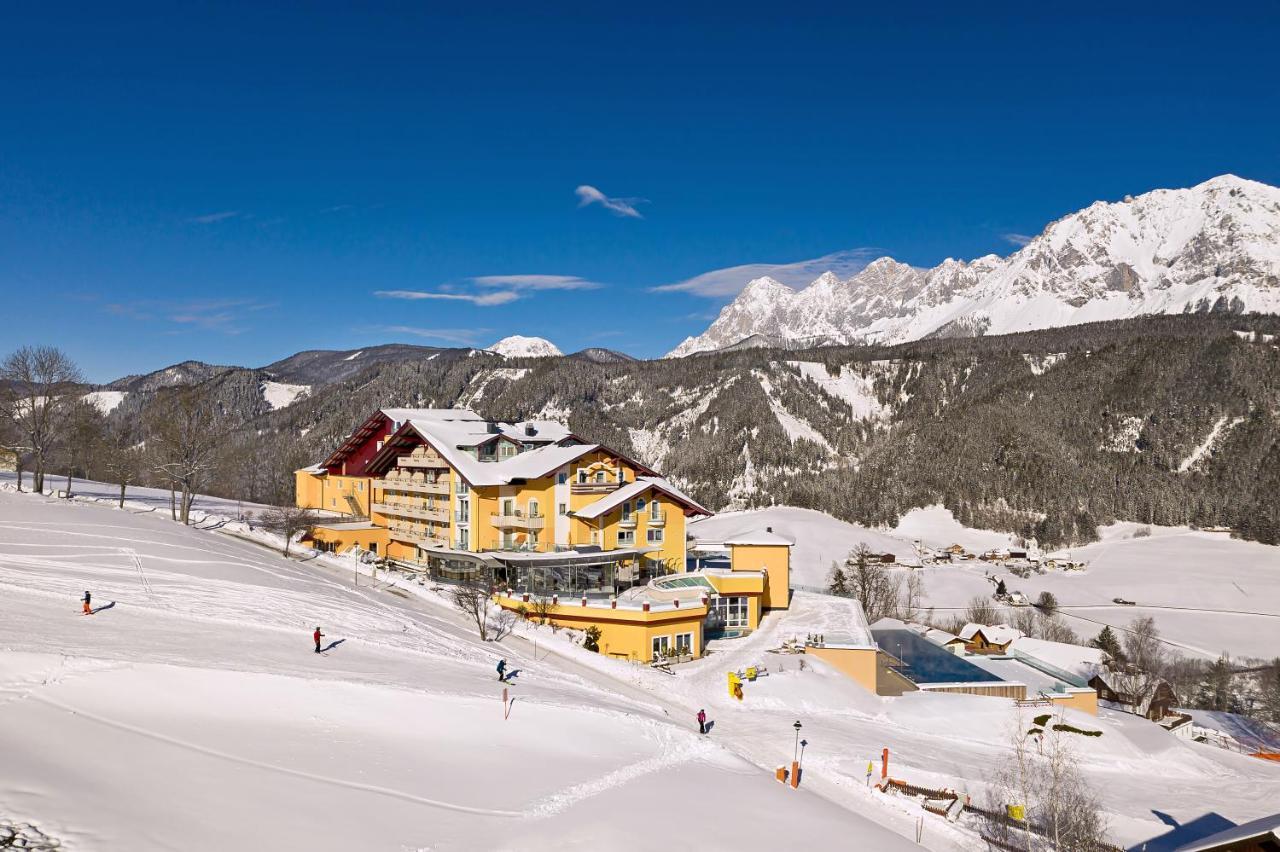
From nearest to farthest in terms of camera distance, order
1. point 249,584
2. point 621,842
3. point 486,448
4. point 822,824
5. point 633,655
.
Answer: point 621,842, point 822,824, point 249,584, point 633,655, point 486,448

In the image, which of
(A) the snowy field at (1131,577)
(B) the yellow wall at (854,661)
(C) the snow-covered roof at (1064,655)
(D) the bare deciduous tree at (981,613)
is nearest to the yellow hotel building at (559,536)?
(B) the yellow wall at (854,661)

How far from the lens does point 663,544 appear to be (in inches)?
1875

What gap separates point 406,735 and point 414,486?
3582cm

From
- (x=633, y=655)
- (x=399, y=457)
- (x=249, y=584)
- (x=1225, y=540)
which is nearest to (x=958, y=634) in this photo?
(x=633, y=655)

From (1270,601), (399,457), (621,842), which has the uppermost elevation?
(399,457)

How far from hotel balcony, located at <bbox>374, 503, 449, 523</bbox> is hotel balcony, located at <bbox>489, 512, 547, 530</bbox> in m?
4.18

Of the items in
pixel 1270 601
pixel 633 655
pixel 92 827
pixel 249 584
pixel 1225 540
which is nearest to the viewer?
pixel 92 827

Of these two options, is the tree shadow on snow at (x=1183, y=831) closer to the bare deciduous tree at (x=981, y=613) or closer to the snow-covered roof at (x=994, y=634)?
the snow-covered roof at (x=994, y=634)

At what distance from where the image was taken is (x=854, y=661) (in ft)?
121

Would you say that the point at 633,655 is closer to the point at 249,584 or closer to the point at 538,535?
the point at 538,535

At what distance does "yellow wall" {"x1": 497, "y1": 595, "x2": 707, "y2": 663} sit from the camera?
36500mm

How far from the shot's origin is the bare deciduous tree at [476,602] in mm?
34441

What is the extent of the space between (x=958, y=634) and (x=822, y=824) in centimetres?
4643

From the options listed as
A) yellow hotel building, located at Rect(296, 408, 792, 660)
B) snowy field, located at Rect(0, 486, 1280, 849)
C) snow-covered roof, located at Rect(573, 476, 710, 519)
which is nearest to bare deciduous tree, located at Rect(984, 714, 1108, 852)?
snowy field, located at Rect(0, 486, 1280, 849)
